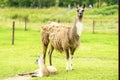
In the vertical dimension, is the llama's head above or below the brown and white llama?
above

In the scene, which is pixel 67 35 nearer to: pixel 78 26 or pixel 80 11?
pixel 78 26

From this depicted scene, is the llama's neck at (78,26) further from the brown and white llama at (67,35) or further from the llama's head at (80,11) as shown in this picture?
the llama's head at (80,11)

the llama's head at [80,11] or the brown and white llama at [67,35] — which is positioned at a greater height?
the llama's head at [80,11]

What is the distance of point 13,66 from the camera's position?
36.8 ft

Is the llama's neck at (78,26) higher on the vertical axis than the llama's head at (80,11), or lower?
lower

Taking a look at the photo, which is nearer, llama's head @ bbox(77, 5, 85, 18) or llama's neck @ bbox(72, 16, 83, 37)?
llama's head @ bbox(77, 5, 85, 18)

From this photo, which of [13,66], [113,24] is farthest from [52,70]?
[113,24]

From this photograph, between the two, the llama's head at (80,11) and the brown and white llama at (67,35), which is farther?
the brown and white llama at (67,35)

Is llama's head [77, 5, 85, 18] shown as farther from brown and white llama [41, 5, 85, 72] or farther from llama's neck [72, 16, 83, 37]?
llama's neck [72, 16, 83, 37]

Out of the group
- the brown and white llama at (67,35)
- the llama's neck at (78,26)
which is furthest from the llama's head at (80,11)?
the llama's neck at (78,26)

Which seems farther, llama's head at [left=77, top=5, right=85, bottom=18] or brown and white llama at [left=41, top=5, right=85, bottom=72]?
brown and white llama at [left=41, top=5, right=85, bottom=72]

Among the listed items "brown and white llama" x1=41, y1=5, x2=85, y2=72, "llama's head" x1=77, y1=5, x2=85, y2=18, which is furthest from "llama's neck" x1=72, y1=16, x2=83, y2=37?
"llama's head" x1=77, y1=5, x2=85, y2=18

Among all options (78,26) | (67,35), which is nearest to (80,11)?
(78,26)

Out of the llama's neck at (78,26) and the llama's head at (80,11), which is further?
the llama's neck at (78,26)
